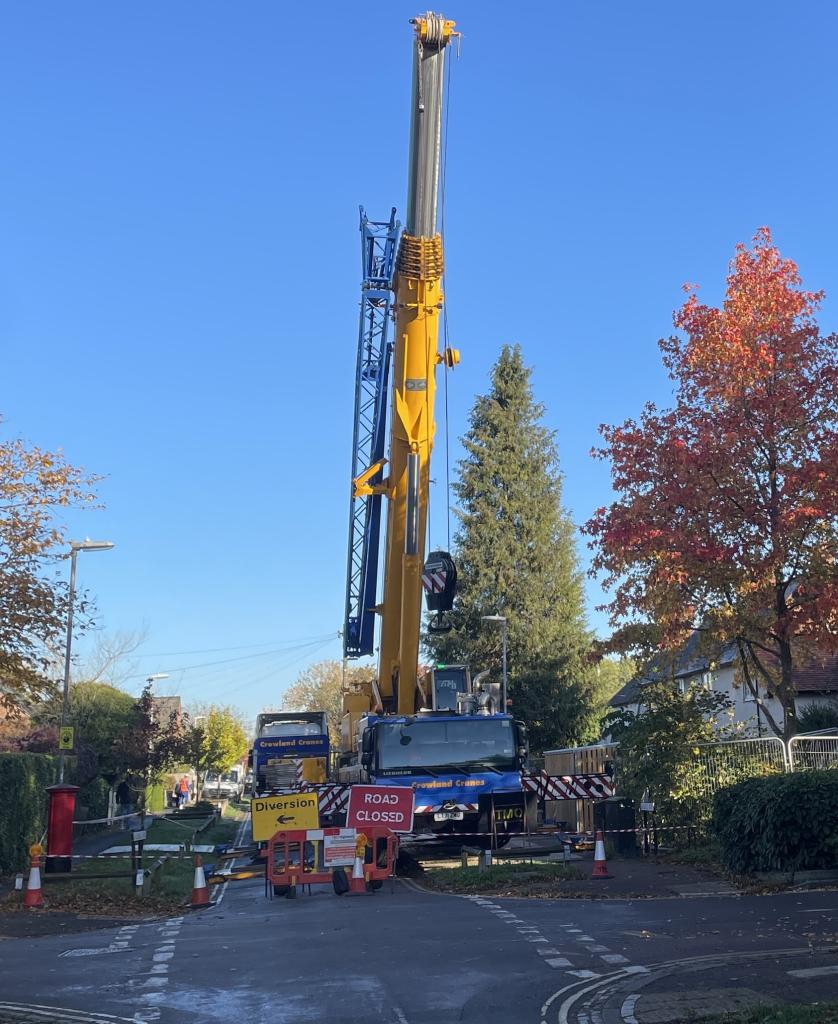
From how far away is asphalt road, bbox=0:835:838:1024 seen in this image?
7926mm

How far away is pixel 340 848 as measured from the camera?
16.3 metres

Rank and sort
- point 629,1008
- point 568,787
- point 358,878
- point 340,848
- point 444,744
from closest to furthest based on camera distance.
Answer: point 629,1008, point 358,878, point 340,848, point 444,744, point 568,787

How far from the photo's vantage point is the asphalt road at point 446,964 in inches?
312

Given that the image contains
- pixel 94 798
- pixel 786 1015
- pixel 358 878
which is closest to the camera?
pixel 786 1015

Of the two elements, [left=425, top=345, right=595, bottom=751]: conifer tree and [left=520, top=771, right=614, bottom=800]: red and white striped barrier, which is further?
[left=425, top=345, right=595, bottom=751]: conifer tree

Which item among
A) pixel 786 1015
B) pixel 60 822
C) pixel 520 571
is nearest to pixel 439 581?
pixel 60 822

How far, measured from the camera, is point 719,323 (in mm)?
18656

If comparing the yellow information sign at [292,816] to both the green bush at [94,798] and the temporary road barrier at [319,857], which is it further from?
the green bush at [94,798]

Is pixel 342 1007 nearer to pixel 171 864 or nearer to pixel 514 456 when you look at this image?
pixel 171 864

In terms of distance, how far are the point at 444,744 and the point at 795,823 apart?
22.1ft

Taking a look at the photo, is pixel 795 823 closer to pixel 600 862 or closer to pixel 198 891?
pixel 600 862

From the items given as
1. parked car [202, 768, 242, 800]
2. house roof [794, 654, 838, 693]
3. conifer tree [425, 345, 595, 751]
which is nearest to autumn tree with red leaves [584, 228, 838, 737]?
house roof [794, 654, 838, 693]

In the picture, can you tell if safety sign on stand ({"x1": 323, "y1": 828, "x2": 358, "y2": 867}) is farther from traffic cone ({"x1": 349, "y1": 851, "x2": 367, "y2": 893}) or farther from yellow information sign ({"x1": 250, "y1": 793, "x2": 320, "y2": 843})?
yellow information sign ({"x1": 250, "y1": 793, "x2": 320, "y2": 843})

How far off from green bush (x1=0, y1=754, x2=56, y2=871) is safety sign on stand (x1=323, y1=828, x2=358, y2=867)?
7.30 m
